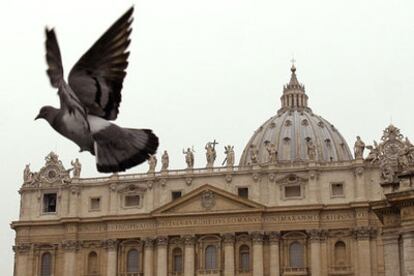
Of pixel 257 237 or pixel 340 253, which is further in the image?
pixel 257 237

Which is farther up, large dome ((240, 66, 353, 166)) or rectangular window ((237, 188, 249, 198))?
large dome ((240, 66, 353, 166))

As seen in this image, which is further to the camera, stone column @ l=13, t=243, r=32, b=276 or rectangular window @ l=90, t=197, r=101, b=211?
stone column @ l=13, t=243, r=32, b=276

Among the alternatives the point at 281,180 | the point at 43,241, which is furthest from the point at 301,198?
the point at 43,241

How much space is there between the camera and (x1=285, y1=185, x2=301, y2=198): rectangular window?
67.7 meters

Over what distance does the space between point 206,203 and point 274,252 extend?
23.7ft

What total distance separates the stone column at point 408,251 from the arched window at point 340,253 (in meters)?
37.0

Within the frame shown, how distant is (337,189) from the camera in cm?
6700

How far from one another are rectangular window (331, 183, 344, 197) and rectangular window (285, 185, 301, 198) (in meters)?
2.88

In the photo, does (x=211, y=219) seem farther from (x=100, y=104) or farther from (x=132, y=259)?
(x=100, y=104)

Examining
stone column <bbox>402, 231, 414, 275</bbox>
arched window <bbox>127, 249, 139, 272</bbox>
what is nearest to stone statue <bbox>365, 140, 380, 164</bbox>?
arched window <bbox>127, 249, 139, 272</bbox>

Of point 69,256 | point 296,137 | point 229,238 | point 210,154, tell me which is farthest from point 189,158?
point 296,137

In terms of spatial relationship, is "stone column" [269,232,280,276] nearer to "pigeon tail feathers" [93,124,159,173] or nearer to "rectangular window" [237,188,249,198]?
"rectangular window" [237,188,249,198]

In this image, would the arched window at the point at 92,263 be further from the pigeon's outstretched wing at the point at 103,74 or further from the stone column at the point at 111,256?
the pigeon's outstretched wing at the point at 103,74

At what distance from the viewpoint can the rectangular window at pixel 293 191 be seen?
67.7 m
